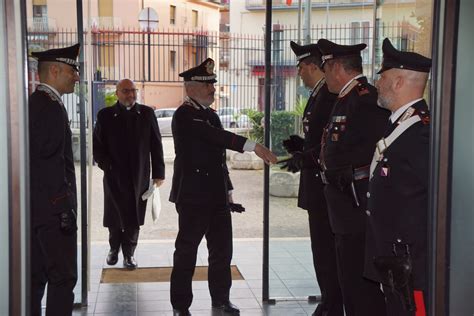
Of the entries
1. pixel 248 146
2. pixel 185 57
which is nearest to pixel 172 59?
pixel 185 57

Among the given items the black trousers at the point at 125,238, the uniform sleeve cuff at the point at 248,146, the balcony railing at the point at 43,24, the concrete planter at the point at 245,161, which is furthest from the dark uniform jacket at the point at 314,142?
the concrete planter at the point at 245,161

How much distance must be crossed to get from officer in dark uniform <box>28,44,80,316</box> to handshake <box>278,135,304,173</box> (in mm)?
1322

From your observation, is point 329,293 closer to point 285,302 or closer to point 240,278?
point 285,302

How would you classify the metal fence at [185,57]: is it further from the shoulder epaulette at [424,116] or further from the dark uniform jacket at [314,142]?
the shoulder epaulette at [424,116]

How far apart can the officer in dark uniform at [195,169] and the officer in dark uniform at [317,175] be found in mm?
274

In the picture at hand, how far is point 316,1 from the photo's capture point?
15.9ft

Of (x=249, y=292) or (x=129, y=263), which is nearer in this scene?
(x=249, y=292)

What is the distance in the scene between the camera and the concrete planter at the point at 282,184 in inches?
187

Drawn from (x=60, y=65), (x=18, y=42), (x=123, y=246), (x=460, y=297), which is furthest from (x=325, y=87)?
(x=123, y=246)

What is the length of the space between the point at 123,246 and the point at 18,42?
3.94 m

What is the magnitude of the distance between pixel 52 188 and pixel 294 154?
148 centimetres

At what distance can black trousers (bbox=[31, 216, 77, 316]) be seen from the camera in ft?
10.5

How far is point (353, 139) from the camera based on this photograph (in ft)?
10.7

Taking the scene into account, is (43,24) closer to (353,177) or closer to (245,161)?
(353,177)
